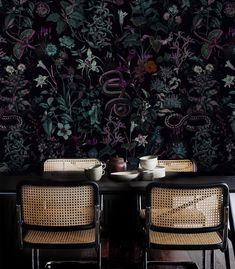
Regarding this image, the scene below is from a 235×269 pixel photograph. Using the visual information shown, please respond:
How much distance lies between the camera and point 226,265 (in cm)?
356

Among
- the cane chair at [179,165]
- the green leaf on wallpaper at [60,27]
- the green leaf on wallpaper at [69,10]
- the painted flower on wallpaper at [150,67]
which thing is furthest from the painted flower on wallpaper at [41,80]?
the cane chair at [179,165]

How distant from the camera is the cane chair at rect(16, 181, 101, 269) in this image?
301 centimetres

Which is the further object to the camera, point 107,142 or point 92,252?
point 107,142

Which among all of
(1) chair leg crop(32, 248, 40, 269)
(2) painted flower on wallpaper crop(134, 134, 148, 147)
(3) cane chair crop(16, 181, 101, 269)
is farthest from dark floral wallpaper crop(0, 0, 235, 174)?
(3) cane chair crop(16, 181, 101, 269)

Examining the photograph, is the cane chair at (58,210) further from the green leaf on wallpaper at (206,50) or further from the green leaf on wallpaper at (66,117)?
the green leaf on wallpaper at (206,50)

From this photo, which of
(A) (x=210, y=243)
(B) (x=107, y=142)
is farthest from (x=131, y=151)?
(A) (x=210, y=243)

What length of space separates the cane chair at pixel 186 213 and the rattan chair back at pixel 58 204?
33 centimetres

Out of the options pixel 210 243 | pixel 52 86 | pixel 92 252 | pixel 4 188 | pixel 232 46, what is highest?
pixel 232 46

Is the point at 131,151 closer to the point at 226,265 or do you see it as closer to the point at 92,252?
the point at 92,252

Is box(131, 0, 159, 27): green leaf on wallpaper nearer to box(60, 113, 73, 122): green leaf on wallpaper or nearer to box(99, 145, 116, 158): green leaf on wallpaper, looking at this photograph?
box(60, 113, 73, 122): green leaf on wallpaper

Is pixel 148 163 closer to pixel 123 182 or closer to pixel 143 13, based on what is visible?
pixel 123 182

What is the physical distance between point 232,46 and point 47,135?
1905mm

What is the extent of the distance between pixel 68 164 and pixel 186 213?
51.9 inches

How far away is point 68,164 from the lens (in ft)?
13.3
